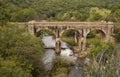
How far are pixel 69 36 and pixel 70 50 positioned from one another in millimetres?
10651

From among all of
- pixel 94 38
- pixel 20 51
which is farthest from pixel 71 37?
pixel 20 51

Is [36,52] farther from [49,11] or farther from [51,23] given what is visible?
[49,11]

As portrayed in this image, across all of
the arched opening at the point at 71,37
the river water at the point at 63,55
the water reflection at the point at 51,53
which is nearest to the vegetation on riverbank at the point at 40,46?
the arched opening at the point at 71,37

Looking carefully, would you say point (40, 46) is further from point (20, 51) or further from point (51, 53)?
point (51, 53)

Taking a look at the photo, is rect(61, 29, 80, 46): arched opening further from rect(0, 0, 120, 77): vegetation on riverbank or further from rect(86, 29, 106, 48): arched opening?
rect(86, 29, 106, 48): arched opening

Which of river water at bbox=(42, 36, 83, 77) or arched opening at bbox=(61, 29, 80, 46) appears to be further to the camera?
arched opening at bbox=(61, 29, 80, 46)

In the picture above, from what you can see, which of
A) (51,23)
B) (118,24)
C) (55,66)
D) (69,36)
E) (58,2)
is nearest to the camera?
(55,66)

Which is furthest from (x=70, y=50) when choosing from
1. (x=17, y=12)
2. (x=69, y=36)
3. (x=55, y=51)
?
(x=17, y=12)

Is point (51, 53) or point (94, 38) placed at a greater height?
point (94, 38)

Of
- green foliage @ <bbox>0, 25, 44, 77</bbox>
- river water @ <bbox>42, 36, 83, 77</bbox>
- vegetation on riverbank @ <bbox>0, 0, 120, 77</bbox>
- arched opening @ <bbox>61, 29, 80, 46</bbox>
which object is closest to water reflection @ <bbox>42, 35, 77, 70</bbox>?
river water @ <bbox>42, 36, 83, 77</bbox>

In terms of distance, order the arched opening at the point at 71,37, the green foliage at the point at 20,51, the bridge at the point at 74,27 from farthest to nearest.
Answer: the arched opening at the point at 71,37 → the bridge at the point at 74,27 → the green foliage at the point at 20,51

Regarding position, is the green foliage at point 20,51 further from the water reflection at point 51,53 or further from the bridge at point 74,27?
the bridge at point 74,27

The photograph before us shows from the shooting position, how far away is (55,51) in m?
52.5

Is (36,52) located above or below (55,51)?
above
